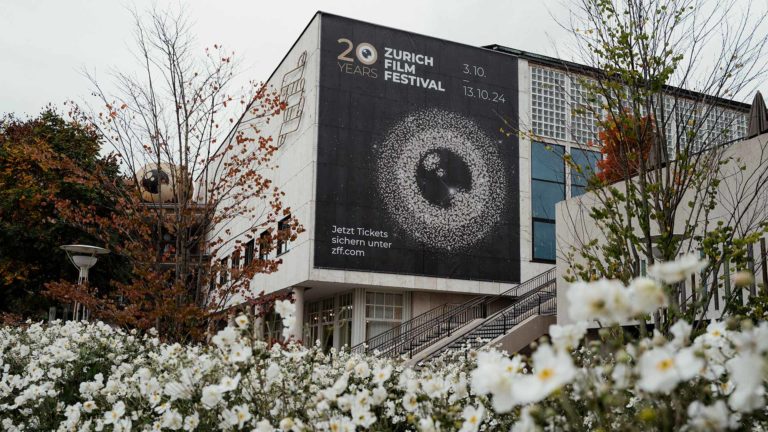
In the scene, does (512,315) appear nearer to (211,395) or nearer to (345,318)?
(345,318)

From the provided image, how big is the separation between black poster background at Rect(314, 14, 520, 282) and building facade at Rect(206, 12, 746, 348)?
1.6 inches

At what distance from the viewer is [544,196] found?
26.8 meters

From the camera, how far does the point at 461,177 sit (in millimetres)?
25359

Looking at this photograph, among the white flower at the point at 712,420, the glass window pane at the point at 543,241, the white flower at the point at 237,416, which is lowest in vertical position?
the white flower at the point at 237,416

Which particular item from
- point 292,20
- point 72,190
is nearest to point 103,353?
point 72,190

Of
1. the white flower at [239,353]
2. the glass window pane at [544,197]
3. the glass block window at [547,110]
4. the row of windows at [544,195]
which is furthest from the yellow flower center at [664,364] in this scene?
the glass block window at [547,110]

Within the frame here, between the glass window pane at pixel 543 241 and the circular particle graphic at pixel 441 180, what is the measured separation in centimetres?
178

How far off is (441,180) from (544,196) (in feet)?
15.3

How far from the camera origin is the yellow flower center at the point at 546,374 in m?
1.56

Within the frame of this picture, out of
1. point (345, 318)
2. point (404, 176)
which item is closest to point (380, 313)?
point (345, 318)

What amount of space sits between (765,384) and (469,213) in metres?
22.6

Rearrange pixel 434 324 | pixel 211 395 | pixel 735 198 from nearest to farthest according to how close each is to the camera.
→ pixel 211 395 → pixel 735 198 → pixel 434 324

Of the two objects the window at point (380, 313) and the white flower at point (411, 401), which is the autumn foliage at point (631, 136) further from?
the window at point (380, 313)

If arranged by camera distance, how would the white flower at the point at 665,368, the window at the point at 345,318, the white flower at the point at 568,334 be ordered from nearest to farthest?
the white flower at the point at 665,368
the white flower at the point at 568,334
the window at the point at 345,318
